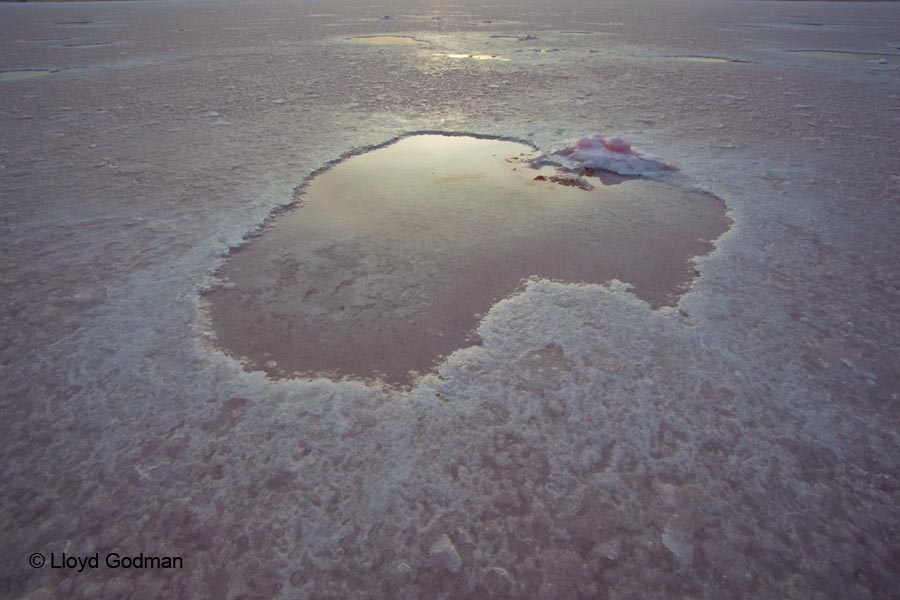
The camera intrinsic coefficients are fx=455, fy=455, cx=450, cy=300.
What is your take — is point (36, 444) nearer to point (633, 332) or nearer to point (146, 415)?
point (146, 415)

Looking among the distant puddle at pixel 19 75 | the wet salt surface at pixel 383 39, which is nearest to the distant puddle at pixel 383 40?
the wet salt surface at pixel 383 39

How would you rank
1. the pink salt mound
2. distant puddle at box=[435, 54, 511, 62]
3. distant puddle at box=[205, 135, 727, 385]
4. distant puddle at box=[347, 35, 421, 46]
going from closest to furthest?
distant puddle at box=[205, 135, 727, 385], the pink salt mound, distant puddle at box=[435, 54, 511, 62], distant puddle at box=[347, 35, 421, 46]

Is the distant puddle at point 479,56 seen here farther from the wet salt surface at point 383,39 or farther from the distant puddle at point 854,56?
the distant puddle at point 854,56

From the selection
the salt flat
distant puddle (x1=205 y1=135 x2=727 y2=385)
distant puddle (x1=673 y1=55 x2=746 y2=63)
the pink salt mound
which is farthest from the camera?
distant puddle (x1=673 y1=55 x2=746 y2=63)

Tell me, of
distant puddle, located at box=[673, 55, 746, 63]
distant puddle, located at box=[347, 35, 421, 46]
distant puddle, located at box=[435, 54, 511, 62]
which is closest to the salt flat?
distant puddle, located at box=[673, 55, 746, 63]

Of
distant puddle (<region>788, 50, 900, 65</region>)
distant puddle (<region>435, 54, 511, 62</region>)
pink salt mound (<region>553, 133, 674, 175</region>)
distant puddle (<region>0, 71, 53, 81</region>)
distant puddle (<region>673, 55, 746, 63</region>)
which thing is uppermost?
distant puddle (<region>788, 50, 900, 65</region>)

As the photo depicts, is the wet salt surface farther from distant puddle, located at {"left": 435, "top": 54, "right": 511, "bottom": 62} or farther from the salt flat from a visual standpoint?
the salt flat
